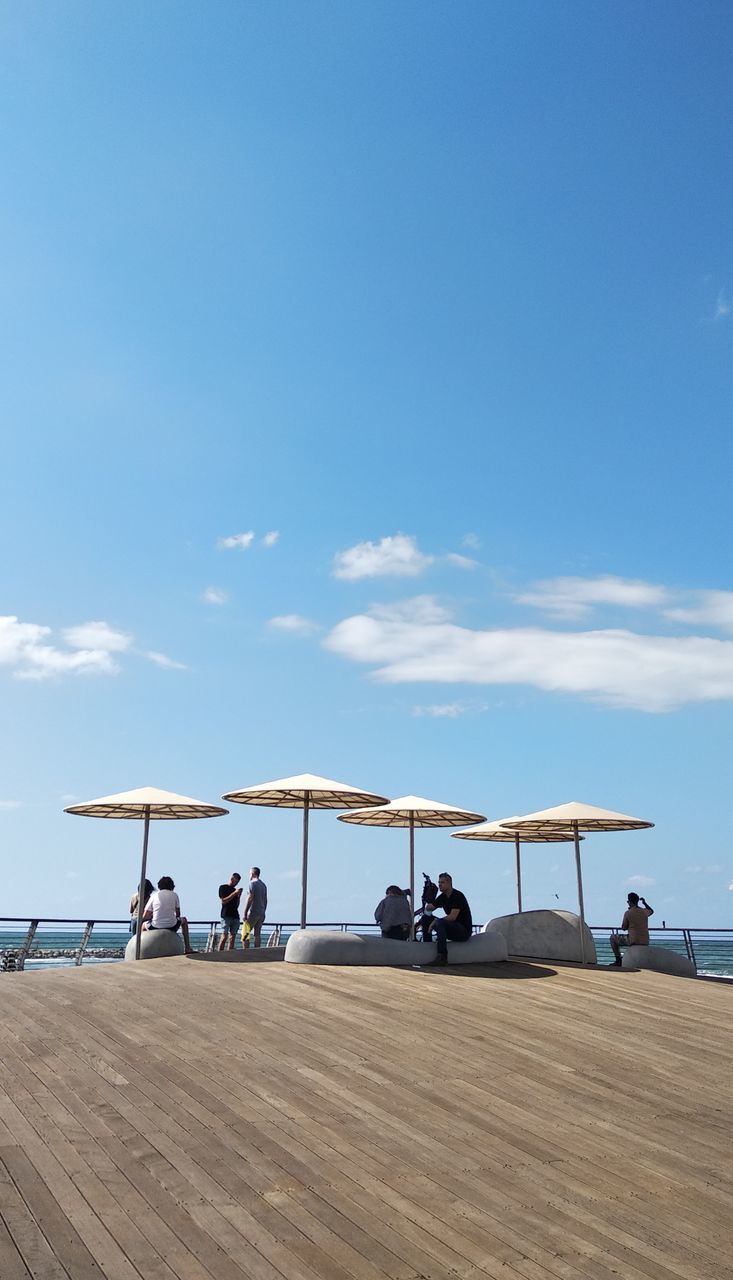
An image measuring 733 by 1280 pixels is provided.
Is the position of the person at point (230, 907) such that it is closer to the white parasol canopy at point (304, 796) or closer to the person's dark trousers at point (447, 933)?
the white parasol canopy at point (304, 796)

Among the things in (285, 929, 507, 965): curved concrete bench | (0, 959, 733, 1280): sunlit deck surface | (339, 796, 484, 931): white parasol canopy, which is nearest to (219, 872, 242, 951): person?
A: (339, 796, 484, 931): white parasol canopy

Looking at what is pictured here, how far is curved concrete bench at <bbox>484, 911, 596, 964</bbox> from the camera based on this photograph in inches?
597

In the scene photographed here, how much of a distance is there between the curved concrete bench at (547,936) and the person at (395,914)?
74.3 inches

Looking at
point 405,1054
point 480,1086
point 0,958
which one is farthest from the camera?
point 0,958

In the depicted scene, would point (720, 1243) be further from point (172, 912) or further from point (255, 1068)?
point (172, 912)

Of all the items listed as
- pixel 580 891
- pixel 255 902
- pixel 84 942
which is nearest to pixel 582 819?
pixel 580 891

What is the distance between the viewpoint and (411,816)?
1675 centimetres

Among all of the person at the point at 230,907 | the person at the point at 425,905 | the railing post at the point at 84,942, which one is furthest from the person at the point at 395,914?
the railing post at the point at 84,942

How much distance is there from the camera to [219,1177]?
552cm

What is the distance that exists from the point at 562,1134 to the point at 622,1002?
15.5 feet

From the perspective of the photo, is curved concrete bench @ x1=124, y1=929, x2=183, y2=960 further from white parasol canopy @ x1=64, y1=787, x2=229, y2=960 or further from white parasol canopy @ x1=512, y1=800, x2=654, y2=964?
white parasol canopy @ x1=512, y1=800, x2=654, y2=964

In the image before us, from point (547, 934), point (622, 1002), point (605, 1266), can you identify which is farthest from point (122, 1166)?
point (547, 934)

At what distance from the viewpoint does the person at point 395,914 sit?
48.3 feet

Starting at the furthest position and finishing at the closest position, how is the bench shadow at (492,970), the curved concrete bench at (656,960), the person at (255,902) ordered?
the person at (255,902)
the curved concrete bench at (656,960)
the bench shadow at (492,970)
